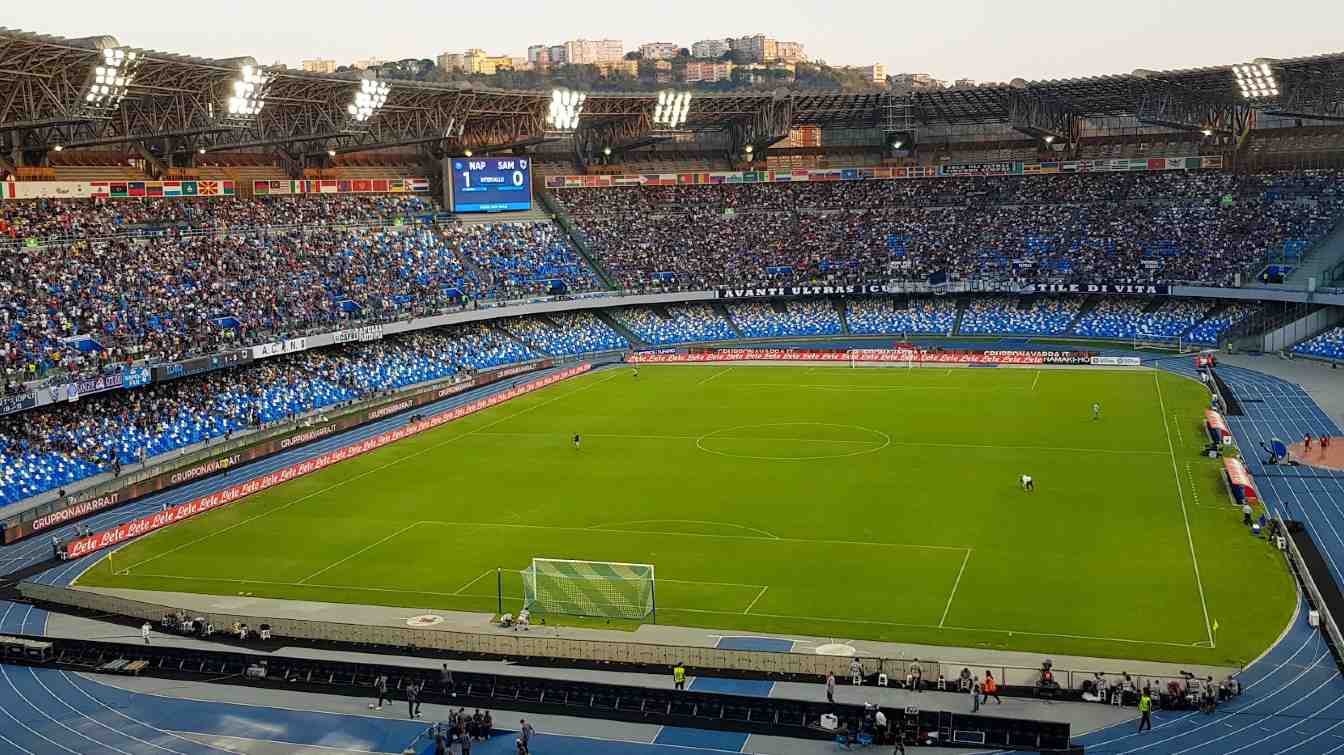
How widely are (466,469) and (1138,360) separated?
45023 millimetres

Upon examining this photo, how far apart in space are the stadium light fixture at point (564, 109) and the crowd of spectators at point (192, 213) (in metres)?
11.9

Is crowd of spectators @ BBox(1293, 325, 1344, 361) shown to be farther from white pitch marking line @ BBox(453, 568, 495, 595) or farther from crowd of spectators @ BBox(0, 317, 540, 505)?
white pitch marking line @ BBox(453, 568, 495, 595)

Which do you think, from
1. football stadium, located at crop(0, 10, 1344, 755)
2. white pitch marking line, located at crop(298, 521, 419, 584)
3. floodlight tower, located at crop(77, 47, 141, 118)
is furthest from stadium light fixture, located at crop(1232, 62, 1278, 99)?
floodlight tower, located at crop(77, 47, 141, 118)

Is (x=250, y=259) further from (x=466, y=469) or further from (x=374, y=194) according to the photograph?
(x=466, y=469)

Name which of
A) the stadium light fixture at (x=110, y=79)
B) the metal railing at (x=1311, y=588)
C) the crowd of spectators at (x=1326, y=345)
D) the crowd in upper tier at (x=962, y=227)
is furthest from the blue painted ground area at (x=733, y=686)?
the crowd in upper tier at (x=962, y=227)

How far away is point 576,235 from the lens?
99062mm

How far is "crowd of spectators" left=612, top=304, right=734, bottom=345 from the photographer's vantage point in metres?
92.9

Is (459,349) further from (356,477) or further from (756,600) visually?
(756,600)

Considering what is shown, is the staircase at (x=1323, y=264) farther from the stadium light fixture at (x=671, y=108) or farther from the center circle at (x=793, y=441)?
the stadium light fixture at (x=671, y=108)

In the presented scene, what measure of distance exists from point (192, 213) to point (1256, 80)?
68023 mm

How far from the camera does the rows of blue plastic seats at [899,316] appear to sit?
307 ft

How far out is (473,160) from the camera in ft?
305

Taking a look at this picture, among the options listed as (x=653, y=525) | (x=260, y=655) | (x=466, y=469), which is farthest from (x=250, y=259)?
(x=260, y=655)

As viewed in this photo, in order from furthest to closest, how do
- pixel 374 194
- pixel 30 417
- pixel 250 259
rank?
pixel 374 194, pixel 250 259, pixel 30 417
